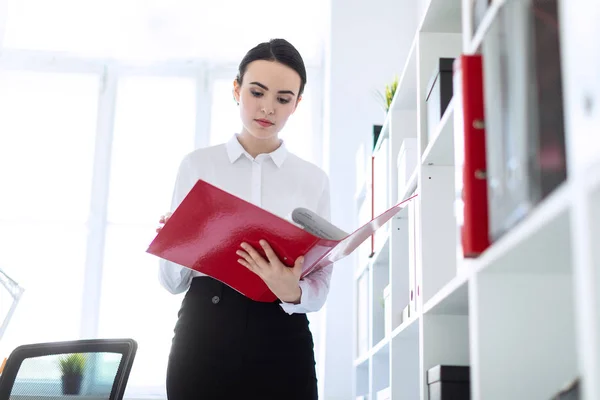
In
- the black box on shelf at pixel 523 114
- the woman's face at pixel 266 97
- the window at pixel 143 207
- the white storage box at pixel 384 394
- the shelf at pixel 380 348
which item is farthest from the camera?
the window at pixel 143 207

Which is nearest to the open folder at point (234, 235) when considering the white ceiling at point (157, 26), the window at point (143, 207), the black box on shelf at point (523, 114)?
the black box on shelf at point (523, 114)

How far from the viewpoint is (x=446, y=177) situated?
1704 mm

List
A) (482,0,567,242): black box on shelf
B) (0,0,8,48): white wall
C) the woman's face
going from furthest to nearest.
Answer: (0,0,8,48): white wall → the woman's face → (482,0,567,242): black box on shelf

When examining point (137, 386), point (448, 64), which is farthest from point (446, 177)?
point (137, 386)

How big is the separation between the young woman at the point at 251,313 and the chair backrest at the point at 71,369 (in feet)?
Result: 0.82

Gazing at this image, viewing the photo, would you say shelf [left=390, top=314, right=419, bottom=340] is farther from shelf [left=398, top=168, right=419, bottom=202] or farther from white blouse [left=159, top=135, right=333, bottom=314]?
shelf [left=398, top=168, right=419, bottom=202]

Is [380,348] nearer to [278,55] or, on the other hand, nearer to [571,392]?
[278,55]

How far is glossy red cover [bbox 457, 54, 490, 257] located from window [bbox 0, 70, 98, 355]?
3.07 meters

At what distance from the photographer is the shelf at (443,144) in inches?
56.8

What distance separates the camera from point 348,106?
366 cm

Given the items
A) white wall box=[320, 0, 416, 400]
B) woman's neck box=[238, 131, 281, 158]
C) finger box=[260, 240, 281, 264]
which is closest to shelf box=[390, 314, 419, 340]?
finger box=[260, 240, 281, 264]

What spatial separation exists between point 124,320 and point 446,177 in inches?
98.6

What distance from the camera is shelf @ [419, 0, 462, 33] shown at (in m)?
1.69

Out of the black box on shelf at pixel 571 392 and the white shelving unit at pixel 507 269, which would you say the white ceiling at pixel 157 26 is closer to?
the white shelving unit at pixel 507 269
